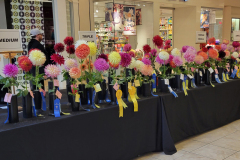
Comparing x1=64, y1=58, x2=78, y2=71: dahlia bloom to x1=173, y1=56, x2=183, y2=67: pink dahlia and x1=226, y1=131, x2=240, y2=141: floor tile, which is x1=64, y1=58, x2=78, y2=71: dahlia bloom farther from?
x1=226, y1=131, x2=240, y2=141: floor tile

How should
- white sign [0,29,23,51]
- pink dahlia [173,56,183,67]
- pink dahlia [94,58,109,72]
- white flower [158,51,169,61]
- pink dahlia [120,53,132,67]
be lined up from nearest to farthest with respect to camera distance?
pink dahlia [94,58,109,72] < pink dahlia [120,53,132,67] < white sign [0,29,23,51] < white flower [158,51,169,61] < pink dahlia [173,56,183,67]

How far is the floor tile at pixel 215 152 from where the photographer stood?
2.94 meters

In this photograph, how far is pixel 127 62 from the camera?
2.53m

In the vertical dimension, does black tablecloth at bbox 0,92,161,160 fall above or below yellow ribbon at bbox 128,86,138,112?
below

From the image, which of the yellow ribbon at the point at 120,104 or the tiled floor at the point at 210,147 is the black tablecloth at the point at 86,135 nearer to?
the yellow ribbon at the point at 120,104

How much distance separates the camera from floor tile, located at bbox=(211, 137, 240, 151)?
126 inches

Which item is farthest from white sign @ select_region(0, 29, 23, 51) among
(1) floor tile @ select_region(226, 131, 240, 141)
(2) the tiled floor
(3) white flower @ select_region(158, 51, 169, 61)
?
(1) floor tile @ select_region(226, 131, 240, 141)

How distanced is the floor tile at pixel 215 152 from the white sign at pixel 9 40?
7.74 ft

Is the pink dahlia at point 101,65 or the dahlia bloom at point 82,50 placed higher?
the dahlia bloom at point 82,50

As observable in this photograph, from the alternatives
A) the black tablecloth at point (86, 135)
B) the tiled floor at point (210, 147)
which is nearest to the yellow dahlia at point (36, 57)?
the black tablecloth at point (86, 135)

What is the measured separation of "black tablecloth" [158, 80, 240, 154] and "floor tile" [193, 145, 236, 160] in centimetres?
29

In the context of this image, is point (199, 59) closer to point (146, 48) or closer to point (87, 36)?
point (146, 48)

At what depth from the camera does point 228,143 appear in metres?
3.33

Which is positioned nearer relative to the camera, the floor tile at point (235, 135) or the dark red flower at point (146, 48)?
the dark red flower at point (146, 48)
